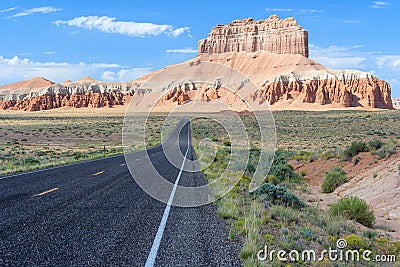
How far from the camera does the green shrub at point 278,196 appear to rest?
11.7 metres

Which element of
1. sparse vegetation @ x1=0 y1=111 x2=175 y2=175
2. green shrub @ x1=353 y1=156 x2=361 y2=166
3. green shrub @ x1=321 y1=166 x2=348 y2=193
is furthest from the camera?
sparse vegetation @ x1=0 y1=111 x2=175 y2=175

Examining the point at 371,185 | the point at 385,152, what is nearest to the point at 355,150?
the point at 385,152

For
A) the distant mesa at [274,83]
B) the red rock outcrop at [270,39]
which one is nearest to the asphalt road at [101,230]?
the distant mesa at [274,83]

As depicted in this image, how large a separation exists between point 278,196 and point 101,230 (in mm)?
6200

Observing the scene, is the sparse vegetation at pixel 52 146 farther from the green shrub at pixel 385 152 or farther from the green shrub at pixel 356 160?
the green shrub at pixel 385 152

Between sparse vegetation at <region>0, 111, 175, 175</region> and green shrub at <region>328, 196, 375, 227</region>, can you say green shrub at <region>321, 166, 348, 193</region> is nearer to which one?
green shrub at <region>328, 196, 375, 227</region>

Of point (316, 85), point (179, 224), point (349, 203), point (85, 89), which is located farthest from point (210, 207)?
point (85, 89)

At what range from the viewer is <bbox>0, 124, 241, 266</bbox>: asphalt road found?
587 centimetres

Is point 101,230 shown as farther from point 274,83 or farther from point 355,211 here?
point 274,83

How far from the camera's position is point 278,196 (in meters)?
12.1

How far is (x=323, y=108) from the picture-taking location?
5246 inches

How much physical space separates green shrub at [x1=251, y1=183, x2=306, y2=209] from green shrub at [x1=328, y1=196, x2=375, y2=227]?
3.21 ft

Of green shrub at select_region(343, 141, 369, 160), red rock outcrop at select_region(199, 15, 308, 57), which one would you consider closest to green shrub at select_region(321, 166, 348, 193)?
green shrub at select_region(343, 141, 369, 160)

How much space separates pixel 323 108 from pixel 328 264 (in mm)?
133126
